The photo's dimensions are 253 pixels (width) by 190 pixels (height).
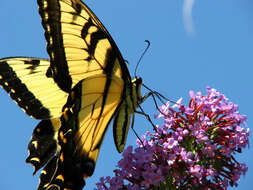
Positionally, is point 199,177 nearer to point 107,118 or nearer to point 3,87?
point 107,118

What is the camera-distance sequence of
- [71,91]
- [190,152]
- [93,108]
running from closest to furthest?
[190,152] → [71,91] → [93,108]

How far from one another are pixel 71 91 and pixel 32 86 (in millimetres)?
462

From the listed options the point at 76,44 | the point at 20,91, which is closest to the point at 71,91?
the point at 76,44

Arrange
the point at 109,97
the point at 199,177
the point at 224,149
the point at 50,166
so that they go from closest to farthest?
the point at 199,177, the point at 224,149, the point at 50,166, the point at 109,97

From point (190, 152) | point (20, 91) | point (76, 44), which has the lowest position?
point (190, 152)

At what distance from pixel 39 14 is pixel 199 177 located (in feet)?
5.95

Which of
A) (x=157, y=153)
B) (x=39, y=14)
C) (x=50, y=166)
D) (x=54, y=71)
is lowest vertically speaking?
(x=50, y=166)

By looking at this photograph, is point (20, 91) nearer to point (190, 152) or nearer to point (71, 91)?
point (71, 91)

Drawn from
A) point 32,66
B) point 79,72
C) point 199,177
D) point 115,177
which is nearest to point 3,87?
point 32,66

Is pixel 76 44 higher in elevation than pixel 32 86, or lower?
higher

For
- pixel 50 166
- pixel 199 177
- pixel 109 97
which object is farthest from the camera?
pixel 109 97

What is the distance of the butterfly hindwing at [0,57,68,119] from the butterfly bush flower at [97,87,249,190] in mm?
842

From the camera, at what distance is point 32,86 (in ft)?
8.93

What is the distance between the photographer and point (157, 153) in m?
2.30
